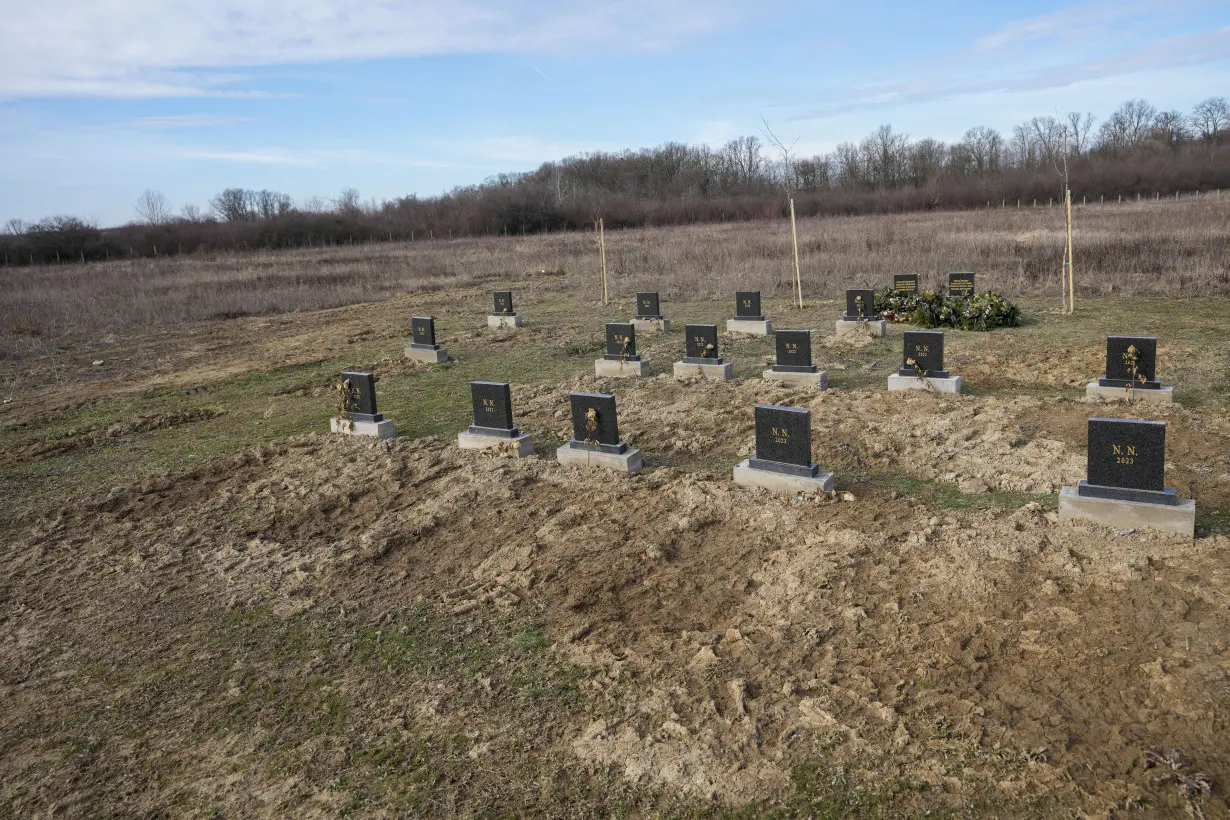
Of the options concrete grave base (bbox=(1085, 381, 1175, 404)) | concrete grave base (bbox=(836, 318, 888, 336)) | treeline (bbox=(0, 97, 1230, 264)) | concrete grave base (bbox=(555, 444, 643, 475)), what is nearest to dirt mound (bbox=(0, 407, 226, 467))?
concrete grave base (bbox=(555, 444, 643, 475))

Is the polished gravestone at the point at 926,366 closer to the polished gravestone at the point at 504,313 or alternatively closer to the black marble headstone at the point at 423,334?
the black marble headstone at the point at 423,334

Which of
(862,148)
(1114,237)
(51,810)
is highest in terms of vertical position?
(862,148)

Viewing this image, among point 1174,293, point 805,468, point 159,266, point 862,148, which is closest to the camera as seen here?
point 805,468

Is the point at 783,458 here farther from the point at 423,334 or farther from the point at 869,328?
the point at 423,334

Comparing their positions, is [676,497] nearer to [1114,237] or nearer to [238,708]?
[238,708]

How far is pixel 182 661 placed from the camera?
168 inches

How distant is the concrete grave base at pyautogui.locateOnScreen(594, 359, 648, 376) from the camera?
10219 mm

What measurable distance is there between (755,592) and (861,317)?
863cm

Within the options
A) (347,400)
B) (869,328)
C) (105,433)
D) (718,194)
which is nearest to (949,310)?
(869,328)

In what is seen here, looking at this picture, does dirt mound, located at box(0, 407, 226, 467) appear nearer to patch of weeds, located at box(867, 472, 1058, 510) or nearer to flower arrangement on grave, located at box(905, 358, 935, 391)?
patch of weeds, located at box(867, 472, 1058, 510)

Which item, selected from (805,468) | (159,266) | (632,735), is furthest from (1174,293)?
(159,266)

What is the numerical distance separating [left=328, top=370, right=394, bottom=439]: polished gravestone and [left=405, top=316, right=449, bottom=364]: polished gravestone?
12.7 feet

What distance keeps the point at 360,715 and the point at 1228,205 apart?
3733cm

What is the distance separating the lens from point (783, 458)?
19.5 feet
